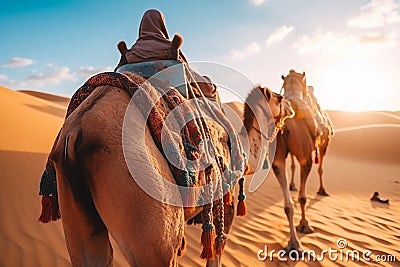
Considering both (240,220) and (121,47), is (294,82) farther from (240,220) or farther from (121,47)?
(121,47)

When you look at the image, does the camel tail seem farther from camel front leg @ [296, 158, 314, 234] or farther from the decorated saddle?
camel front leg @ [296, 158, 314, 234]

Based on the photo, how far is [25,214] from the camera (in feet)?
14.2

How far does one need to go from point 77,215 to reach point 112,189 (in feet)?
0.87

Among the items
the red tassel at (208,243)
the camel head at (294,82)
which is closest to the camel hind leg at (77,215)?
the red tassel at (208,243)

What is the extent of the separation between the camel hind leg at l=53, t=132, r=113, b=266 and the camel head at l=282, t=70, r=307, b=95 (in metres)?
Answer: 4.94

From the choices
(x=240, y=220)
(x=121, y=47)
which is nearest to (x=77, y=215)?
(x=121, y=47)

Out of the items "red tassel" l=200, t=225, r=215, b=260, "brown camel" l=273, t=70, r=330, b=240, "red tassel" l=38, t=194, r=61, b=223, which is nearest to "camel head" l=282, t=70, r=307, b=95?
"brown camel" l=273, t=70, r=330, b=240

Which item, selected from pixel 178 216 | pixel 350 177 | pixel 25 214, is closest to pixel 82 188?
pixel 178 216

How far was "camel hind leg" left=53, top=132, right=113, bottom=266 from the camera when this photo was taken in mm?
1556

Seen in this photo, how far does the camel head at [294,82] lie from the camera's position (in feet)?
19.7

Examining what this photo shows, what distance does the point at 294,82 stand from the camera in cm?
607

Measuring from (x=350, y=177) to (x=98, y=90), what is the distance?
13160 mm

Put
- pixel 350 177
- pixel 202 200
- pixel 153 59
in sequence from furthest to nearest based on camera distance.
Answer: pixel 350 177 < pixel 153 59 < pixel 202 200

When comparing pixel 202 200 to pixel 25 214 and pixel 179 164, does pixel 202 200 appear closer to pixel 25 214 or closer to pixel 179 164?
pixel 179 164
